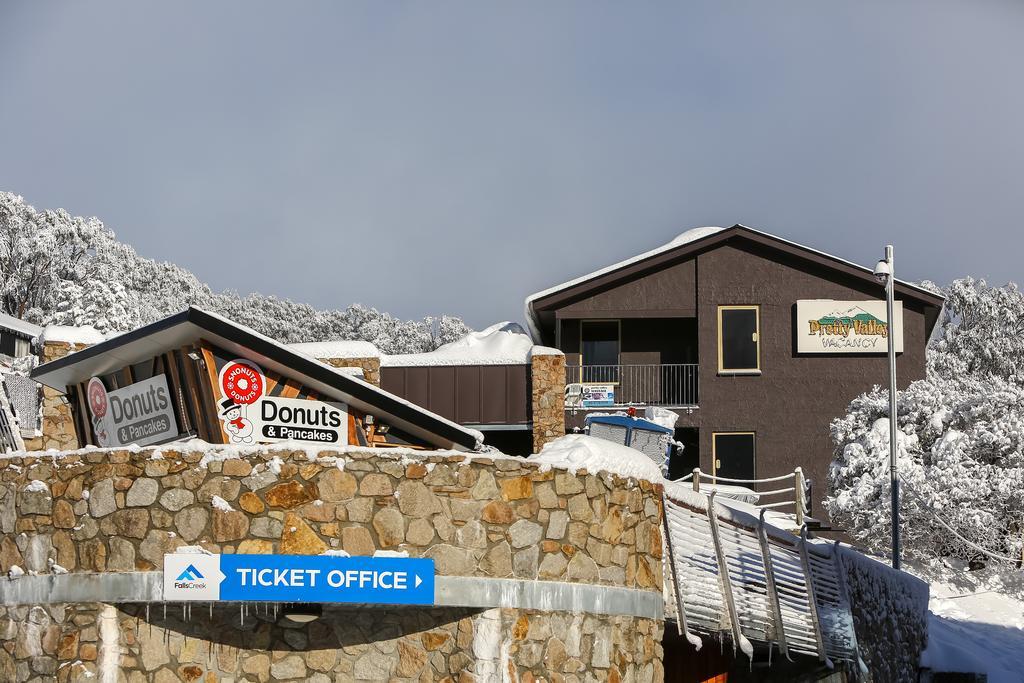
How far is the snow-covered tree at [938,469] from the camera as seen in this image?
90.7 feet

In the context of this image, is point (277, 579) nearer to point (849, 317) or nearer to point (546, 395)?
point (546, 395)

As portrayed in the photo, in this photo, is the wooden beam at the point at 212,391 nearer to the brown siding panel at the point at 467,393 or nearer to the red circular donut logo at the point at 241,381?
the red circular donut logo at the point at 241,381

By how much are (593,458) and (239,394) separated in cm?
400

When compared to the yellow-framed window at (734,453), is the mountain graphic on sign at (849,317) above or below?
above

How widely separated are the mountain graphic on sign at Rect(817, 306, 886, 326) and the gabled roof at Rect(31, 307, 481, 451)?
19.5 meters

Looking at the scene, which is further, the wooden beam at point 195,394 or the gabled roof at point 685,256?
the gabled roof at point 685,256

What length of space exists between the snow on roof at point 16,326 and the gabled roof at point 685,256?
1745cm


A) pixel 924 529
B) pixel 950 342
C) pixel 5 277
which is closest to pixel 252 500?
pixel 924 529

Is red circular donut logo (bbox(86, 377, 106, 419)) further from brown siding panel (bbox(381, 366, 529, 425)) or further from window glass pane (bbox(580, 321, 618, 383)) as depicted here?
window glass pane (bbox(580, 321, 618, 383))

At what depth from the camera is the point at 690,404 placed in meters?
33.5

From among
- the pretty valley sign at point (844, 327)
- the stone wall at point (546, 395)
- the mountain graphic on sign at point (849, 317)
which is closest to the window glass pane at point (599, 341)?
the pretty valley sign at point (844, 327)

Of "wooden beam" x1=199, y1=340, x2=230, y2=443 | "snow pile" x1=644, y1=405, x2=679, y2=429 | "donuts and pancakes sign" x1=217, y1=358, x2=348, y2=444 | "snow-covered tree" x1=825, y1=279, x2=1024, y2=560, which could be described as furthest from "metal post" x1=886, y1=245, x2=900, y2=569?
"wooden beam" x1=199, y1=340, x2=230, y2=443

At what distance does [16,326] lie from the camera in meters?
42.6

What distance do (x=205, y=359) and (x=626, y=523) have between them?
15.7 ft
